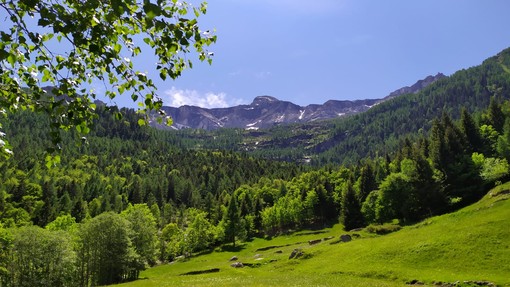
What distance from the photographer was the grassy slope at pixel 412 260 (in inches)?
1547

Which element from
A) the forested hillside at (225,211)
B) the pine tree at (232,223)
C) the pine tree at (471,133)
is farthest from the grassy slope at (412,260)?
the pine tree at (471,133)

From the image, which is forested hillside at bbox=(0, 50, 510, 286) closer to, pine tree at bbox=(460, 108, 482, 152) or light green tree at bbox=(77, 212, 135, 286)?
light green tree at bbox=(77, 212, 135, 286)

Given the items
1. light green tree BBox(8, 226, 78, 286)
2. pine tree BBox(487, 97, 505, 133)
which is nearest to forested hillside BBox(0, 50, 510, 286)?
light green tree BBox(8, 226, 78, 286)

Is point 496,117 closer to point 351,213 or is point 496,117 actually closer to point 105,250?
point 351,213

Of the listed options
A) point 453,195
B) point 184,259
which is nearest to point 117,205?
Answer: point 184,259

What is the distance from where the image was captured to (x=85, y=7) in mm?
5441

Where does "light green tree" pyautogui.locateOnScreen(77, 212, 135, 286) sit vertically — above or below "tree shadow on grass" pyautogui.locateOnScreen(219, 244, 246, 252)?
above

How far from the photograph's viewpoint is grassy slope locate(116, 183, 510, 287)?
39.3 metres

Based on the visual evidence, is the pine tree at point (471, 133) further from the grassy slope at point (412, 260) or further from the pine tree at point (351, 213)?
the grassy slope at point (412, 260)

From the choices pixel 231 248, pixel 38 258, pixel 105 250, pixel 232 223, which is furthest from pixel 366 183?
pixel 38 258

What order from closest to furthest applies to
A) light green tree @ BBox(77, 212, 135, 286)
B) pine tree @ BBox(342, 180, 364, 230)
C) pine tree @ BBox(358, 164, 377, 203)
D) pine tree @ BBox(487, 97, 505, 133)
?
light green tree @ BBox(77, 212, 135, 286)
pine tree @ BBox(342, 180, 364, 230)
pine tree @ BBox(358, 164, 377, 203)
pine tree @ BBox(487, 97, 505, 133)

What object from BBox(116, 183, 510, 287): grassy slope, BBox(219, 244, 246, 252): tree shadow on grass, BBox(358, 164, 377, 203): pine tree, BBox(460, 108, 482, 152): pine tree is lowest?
BBox(219, 244, 246, 252): tree shadow on grass

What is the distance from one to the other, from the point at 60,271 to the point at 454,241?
60.1 m

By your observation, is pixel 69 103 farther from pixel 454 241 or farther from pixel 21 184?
pixel 21 184
